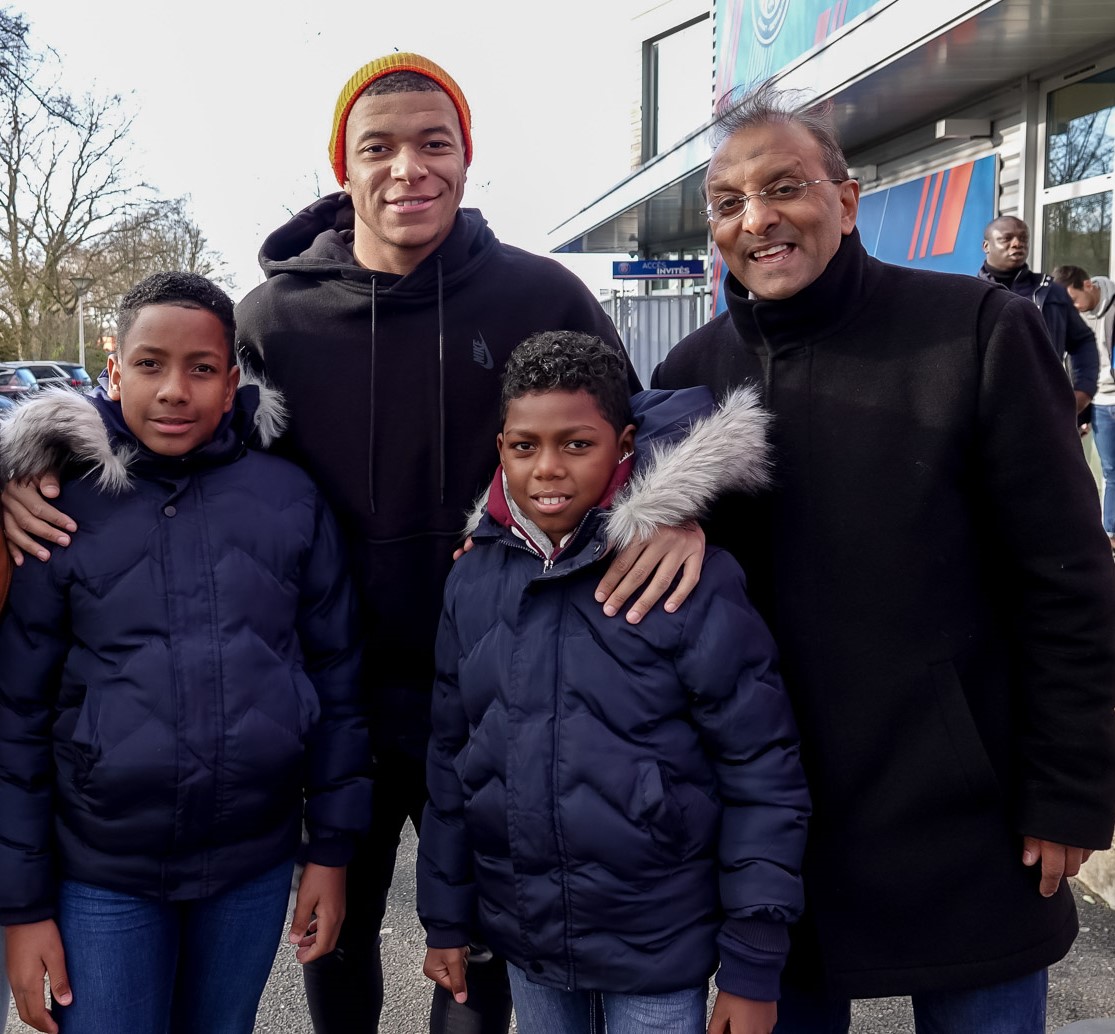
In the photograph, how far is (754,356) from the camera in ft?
6.70

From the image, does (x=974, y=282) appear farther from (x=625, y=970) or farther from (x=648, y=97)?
(x=648, y=97)

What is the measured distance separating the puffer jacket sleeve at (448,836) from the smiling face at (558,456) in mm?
284

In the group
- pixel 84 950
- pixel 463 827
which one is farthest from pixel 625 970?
pixel 84 950

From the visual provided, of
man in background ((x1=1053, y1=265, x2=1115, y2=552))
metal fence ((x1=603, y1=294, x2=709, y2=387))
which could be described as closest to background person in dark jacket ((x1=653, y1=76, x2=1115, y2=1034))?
man in background ((x1=1053, y1=265, x2=1115, y2=552))

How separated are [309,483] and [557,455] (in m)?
0.62

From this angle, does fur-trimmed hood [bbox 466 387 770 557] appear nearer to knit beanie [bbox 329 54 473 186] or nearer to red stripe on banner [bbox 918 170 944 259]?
knit beanie [bbox 329 54 473 186]

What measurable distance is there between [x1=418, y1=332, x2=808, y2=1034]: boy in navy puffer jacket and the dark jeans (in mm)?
541

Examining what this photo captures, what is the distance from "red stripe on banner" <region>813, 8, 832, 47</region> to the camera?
352 inches

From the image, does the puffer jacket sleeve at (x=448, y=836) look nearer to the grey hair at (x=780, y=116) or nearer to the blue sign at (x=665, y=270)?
the grey hair at (x=780, y=116)

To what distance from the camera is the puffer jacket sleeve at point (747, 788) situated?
1751 millimetres

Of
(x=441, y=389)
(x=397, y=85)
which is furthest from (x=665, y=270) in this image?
(x=441, y=389)

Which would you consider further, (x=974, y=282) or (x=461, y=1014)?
(x=461, y=1014)

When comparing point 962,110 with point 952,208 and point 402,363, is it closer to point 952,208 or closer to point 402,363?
point 952,208

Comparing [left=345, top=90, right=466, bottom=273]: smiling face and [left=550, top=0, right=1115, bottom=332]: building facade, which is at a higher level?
[left=550, top=0, right=1115, bottom=332]: building facade
